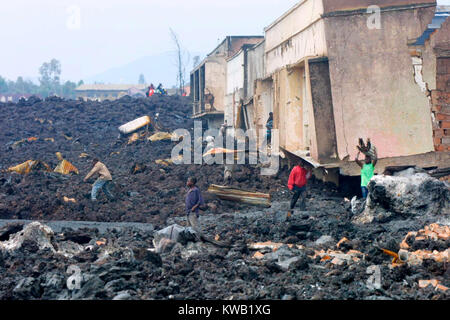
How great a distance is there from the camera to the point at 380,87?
1319cm

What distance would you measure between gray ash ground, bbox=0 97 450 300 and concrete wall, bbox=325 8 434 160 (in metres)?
1.90

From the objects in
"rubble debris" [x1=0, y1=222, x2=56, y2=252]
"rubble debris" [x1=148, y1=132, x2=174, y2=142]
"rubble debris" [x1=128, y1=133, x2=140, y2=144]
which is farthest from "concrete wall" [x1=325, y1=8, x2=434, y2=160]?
"rubble debris" [x1=128, y1=133, x2=140, y2=144]

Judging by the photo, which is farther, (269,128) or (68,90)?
(68,90)

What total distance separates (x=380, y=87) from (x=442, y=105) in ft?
4.90

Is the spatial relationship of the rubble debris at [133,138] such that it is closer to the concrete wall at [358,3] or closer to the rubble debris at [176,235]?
the concrete wall at [358,3]

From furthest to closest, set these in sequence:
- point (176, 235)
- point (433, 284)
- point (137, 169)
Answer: point (137, 169), point (176, 235), point (433, 284)

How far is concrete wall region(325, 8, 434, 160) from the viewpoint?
13.1 m

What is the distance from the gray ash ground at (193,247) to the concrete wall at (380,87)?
1.90 metres

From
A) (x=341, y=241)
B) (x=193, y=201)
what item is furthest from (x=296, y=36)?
(x=341, y=241)

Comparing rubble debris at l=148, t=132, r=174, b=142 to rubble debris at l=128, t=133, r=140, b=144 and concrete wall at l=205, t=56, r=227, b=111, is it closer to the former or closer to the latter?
rubble debris at l=128, t=133, r=140, b=144

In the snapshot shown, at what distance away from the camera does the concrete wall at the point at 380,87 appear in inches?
516
